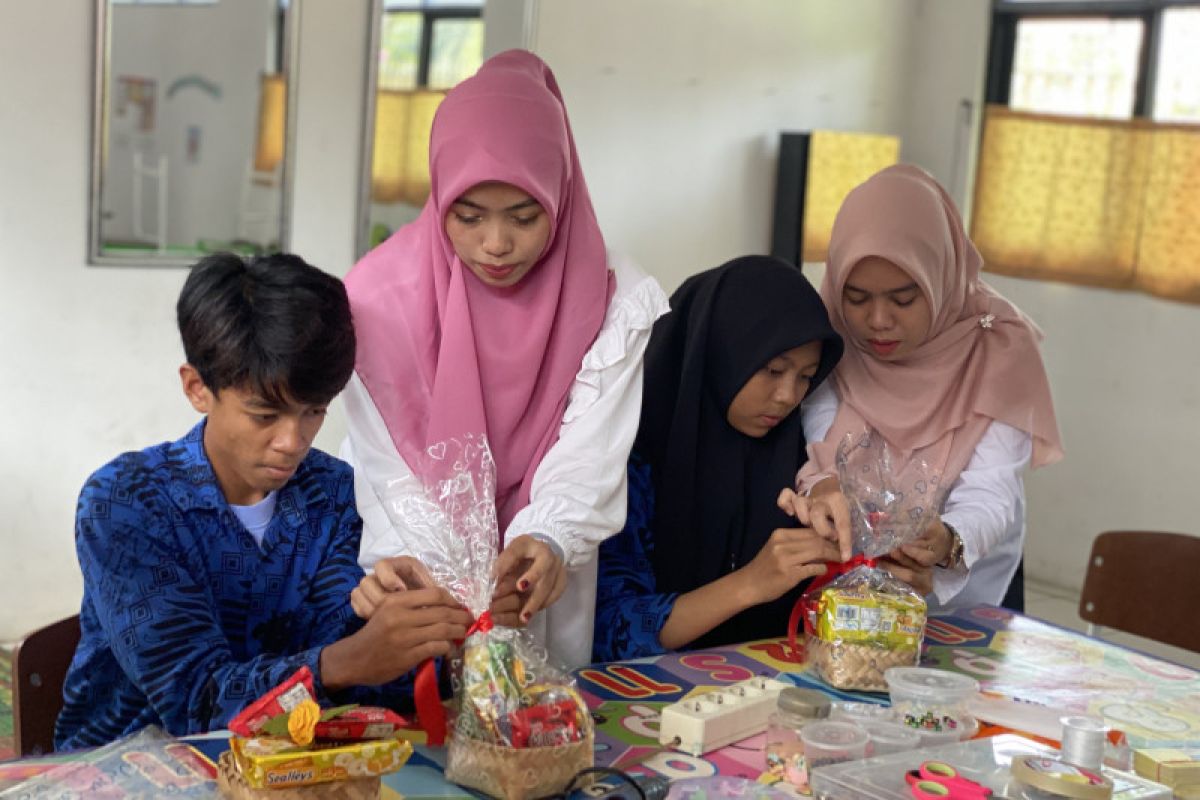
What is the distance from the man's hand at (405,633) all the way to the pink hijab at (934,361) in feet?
3.23

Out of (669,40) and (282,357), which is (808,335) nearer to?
(282,357)

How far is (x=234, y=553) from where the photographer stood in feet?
5.91

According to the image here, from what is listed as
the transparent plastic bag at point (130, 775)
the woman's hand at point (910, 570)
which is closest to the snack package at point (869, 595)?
the woman's hand at point (910, 570)

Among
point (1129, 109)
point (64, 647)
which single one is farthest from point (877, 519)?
point (1129, 109)

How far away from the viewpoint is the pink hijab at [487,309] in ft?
6.89

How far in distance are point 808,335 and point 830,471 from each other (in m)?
0.26

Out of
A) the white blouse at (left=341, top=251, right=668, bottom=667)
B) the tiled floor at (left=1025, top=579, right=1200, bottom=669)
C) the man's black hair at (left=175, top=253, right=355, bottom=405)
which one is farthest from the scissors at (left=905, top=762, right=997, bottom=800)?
the tiled floor at (left=1025, top=579, right=1200, bottom=669)

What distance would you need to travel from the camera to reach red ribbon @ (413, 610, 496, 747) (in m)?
1.59

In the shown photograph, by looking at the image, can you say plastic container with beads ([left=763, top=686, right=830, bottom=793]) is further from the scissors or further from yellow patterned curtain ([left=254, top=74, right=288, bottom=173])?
yellow patterned curtain ([left=254, top=74, right=288, bottom=173])

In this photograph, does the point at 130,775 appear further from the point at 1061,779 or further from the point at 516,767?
the point at 1061,779

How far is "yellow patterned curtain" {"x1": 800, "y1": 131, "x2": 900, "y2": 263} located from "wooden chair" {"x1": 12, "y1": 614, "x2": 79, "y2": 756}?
422 cm

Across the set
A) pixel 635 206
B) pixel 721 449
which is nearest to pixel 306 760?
pixel 721 449

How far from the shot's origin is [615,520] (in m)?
2.06

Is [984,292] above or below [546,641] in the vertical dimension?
above
